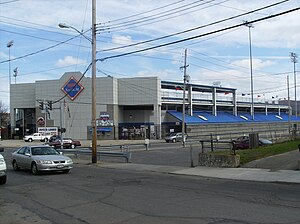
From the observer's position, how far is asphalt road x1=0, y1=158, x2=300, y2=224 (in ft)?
27.2

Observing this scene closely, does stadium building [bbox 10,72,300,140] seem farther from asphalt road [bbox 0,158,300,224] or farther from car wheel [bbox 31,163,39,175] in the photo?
asphalt road [bbox 0,158,300,224]

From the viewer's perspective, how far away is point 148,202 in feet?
33.6

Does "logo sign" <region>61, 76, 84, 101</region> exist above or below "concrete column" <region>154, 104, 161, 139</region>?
above

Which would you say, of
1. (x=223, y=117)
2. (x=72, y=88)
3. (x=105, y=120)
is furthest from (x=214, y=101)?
(x=72, y=88)

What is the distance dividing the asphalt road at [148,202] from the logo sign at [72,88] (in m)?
60.4

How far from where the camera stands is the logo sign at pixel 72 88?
74625 millimetres

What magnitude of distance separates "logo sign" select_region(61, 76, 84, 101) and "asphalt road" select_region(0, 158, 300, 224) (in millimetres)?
60396

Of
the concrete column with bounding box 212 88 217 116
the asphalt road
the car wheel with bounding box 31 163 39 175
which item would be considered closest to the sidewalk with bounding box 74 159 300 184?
the asphalt road

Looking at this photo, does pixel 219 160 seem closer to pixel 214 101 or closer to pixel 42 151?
pixel 42 151

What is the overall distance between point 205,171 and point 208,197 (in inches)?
294

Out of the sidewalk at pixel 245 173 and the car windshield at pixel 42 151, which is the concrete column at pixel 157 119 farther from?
the car windshield at pixel 42 151

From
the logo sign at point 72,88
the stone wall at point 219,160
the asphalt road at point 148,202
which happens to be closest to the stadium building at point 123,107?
the logo sign at point 72,88

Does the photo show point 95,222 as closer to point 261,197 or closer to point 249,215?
point 249,215

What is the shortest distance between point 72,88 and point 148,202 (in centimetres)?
6684
